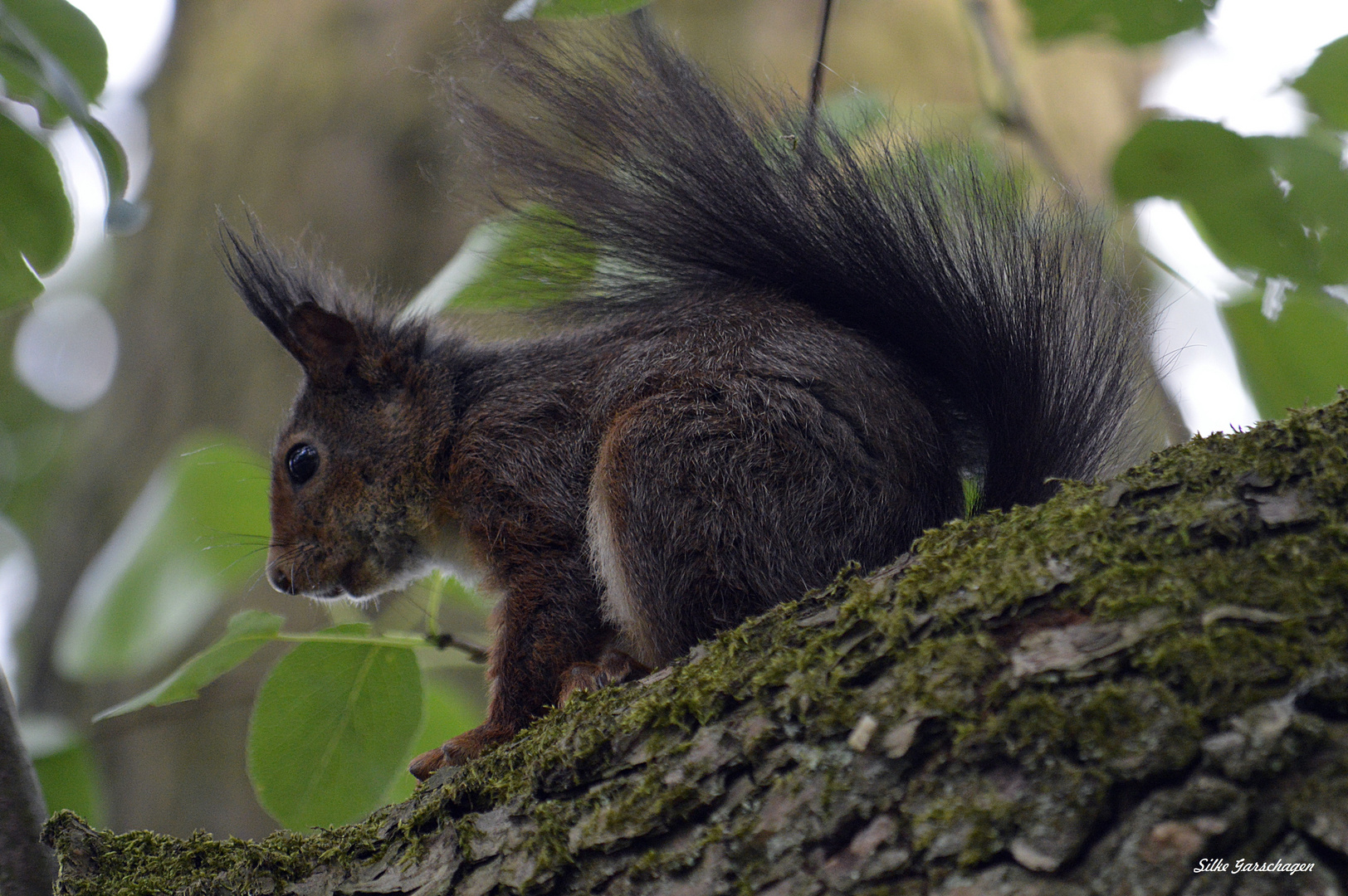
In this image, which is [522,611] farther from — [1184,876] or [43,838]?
[1184,876]

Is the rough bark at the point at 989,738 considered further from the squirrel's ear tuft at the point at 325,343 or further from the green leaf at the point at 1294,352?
the squirrel's ear tuft at the point at 325,343

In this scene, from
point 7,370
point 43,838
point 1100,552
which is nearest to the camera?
point 1100,552

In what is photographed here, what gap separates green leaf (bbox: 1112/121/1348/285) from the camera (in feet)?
4.80

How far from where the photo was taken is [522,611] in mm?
2033

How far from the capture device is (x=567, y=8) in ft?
4.68

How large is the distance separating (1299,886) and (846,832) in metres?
0.44

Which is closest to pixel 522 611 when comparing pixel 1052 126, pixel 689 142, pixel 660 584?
pixel 660 584

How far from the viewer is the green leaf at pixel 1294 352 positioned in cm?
155

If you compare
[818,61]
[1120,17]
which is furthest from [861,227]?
[1120,17]

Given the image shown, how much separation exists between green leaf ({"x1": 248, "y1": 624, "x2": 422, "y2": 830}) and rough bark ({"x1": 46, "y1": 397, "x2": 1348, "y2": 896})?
0.87 ft

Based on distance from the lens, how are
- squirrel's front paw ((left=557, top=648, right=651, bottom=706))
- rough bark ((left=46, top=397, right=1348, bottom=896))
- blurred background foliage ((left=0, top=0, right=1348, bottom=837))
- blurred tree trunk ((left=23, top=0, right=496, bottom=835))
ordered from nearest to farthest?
1. rough bark ((left=46, top=397, right=1348, bottom=896))
2. blurred background foliage ((left=0, top=0, right=1348, bottom=837))
3. squirrel's front paw ((left=557, top=648, right=651, bottom=706))
4. blurred tree trunk ((left=23, top=0, right=496, bottom=835))

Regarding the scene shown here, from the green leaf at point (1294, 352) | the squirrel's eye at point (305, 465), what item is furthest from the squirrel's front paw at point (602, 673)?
the green leaf at point (1294, 352)

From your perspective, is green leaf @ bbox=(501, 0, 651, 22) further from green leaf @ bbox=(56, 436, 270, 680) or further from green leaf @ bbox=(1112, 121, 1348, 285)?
green leaf @ bbox=(56, 436, 270, 680)

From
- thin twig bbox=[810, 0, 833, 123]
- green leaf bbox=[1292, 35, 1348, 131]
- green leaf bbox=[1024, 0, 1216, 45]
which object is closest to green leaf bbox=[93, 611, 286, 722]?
thin twig bbox=[810, 0, 833, 123]
